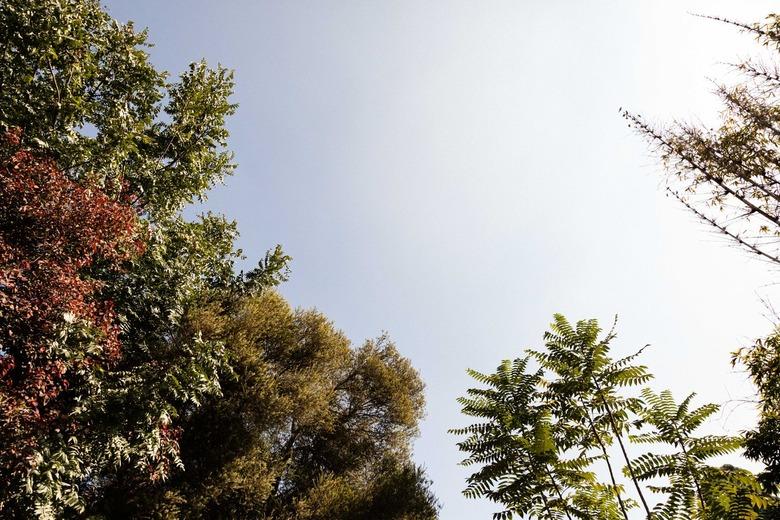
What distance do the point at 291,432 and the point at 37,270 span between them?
12492 mm

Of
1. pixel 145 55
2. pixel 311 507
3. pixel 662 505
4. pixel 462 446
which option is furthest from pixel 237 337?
pixel 662 505

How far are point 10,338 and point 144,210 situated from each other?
488 cm

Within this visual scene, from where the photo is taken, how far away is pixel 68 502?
8.84m

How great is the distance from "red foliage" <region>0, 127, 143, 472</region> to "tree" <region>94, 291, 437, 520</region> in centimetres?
463

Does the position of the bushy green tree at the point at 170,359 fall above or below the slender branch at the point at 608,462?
above

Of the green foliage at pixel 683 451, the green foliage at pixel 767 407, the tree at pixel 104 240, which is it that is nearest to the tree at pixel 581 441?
the green foliage at pixel 683 451

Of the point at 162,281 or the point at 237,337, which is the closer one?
the point at 162,281

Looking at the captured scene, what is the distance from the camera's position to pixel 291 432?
58.5 ft

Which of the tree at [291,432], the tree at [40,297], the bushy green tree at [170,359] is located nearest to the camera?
the tree at [40,297]

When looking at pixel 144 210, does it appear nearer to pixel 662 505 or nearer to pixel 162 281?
pixel 162 281

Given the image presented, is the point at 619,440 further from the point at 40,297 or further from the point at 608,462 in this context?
the point at 40,297

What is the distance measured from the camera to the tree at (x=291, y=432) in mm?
13797

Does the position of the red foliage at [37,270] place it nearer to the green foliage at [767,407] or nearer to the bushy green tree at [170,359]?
the bushy green tree at [170,359]

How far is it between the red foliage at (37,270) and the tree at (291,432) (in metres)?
4.63
